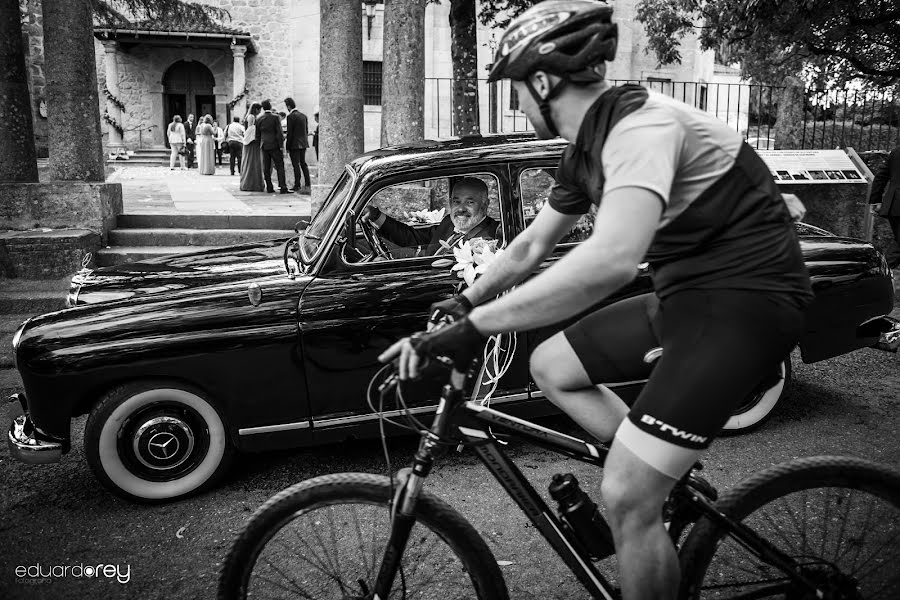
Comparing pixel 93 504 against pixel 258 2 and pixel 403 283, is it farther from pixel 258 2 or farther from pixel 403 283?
pixel 258 2

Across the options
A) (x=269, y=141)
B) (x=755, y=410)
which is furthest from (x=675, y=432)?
(x=269, y=141)

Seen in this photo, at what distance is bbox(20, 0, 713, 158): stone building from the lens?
29.4 m

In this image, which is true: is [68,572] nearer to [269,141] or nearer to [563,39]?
[563,39]

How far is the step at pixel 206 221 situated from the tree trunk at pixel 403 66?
9.07ft

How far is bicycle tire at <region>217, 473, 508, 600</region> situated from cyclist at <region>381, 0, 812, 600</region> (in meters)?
0.41

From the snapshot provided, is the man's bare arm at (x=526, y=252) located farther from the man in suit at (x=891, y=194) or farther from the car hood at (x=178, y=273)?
the man in suit at (x=891, y=194)

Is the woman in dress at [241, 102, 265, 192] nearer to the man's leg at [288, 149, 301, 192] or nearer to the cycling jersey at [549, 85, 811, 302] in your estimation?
the man's leg at [288, 149, 301, 192]

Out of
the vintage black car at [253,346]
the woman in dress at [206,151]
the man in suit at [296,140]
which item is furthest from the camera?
the woman in dress at [206,151]

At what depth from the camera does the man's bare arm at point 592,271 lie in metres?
1.88

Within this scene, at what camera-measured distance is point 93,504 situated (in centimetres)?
407

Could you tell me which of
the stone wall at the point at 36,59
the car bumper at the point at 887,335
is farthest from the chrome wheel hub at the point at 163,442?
the stone wall at the point at 36,59

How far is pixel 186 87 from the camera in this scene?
34750mm

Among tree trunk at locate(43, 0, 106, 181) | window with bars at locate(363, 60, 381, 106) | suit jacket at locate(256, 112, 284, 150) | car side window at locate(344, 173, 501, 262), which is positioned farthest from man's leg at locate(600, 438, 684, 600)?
window with bars at locate(363, 60, 381, 106)

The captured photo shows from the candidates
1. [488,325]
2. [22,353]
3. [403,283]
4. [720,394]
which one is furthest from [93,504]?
[720,394]
